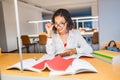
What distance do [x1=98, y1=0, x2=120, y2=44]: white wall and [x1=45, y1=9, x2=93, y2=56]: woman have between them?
6.71ft

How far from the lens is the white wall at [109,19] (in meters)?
3.51

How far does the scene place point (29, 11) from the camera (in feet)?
30.1

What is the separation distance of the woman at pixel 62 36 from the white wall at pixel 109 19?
6.71ft

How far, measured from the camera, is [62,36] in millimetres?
1720

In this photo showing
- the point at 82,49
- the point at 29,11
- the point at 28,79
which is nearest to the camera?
the point at 28,79

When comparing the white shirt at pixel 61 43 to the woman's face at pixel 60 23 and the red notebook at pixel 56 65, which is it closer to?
the woman's face at pixel 60 23

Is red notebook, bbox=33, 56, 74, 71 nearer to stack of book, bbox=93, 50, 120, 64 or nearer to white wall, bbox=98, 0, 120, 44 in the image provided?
stack of book, bbox=93, 50, 120, 64

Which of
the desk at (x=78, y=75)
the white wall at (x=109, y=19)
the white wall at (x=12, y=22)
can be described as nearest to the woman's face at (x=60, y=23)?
the desk at (x=78, y=75)

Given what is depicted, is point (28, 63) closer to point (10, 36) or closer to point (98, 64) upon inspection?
point (98, 64)

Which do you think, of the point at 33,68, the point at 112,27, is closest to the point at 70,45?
the point at 33,68

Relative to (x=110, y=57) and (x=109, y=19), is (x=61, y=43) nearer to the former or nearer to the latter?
(x=110, y=57)

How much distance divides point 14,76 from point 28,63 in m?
0.17

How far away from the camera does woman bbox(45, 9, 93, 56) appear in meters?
1.57

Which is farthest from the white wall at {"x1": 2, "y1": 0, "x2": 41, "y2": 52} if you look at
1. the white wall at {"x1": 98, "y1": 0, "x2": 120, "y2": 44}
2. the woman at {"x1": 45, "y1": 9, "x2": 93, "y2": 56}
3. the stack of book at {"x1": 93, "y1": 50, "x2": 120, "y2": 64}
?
the stack of book at {"x1": 93, "y1": 50, "x2": 120, "y2": 64}
